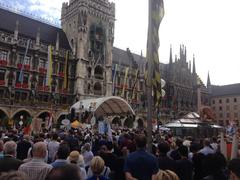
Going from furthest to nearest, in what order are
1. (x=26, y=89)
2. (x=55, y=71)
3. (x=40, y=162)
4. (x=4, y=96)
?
(x=55, y=71)
(x=26, y=89)
(x=4, y=96)
(x=40, y=162)

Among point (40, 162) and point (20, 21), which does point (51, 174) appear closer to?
point (40, 162)

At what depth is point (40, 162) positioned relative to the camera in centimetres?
448

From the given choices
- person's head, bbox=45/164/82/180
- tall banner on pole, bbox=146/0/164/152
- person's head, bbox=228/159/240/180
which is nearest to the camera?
person's head, bbox=45/164/82/180

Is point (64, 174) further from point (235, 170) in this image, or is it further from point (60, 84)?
point (60, 84)

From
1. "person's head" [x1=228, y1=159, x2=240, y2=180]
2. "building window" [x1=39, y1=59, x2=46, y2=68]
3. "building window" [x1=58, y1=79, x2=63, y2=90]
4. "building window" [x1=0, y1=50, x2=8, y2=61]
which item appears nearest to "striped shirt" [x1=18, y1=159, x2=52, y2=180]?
"person's head" [x1=228, y1=159, x2=240, y2=180]

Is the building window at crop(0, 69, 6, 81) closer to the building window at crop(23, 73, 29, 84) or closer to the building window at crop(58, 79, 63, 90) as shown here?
the building window at crop(23, 73, 29, 84)

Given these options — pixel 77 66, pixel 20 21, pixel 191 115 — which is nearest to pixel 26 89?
pixel 77 66

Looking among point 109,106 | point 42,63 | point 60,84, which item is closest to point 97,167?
point 109,106

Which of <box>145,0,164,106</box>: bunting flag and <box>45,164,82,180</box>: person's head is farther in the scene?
<box>145,0,164,106</box>: bunting flag

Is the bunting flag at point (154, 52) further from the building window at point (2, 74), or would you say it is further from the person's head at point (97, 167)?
the building window at point (2, 74)

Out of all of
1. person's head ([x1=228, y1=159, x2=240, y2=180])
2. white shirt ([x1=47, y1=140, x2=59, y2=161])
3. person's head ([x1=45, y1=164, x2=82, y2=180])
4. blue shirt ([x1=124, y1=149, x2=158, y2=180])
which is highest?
person's head ([x1=45, y1=164, x2=82, y2=180])

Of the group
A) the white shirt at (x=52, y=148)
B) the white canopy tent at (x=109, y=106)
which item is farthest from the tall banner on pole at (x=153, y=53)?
the white canopy tent at (x=109, y=106)

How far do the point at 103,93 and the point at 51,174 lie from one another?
148 feet

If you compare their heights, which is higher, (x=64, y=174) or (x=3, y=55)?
(x=3, y=55)
